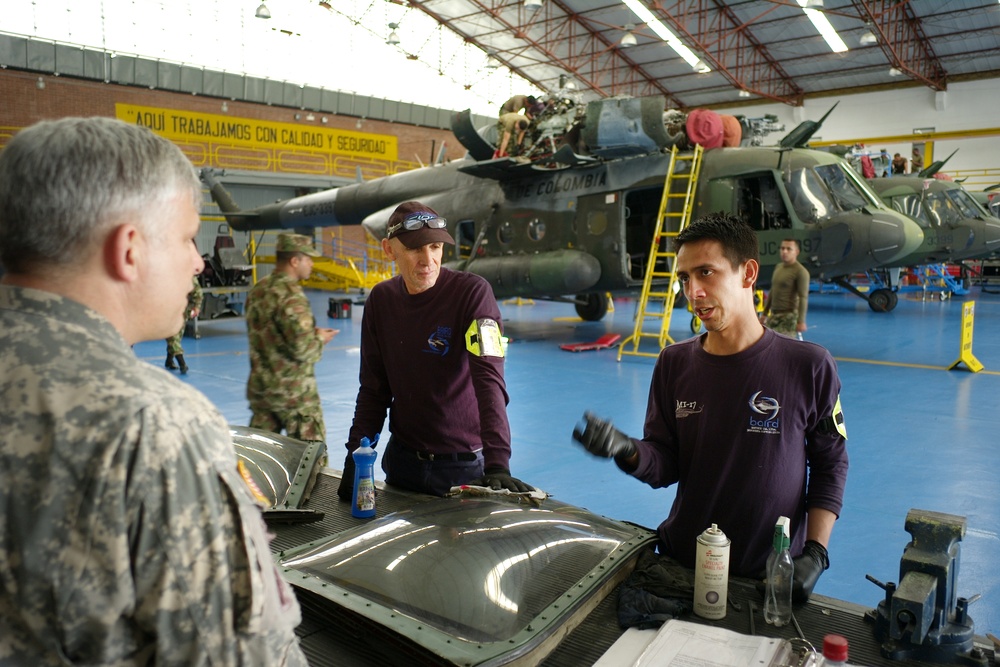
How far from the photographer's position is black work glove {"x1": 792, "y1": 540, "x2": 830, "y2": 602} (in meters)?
1.97

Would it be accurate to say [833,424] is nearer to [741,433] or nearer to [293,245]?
[741,433]

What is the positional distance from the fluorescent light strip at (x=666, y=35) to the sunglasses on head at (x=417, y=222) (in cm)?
2520

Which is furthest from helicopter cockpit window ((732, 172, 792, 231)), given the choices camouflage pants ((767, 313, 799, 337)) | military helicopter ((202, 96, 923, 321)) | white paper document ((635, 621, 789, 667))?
white paper document ((635, 621, 789, 667))

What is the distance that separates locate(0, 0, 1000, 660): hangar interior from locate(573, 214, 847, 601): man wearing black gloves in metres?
1.69

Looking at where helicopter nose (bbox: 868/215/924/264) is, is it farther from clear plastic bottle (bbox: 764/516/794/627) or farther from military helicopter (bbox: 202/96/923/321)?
clear plastic bottle (bbox: 764/516/794/627)

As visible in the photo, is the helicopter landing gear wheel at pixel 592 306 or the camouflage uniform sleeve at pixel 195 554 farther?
the helicopter landing gear wheel at pixel 592 306

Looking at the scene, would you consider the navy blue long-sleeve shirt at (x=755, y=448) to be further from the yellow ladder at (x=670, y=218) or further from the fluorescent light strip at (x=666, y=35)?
the fluorescent light strip at (x=666, y=35)

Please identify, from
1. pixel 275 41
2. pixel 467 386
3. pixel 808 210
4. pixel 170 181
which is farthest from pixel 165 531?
pixel 275 41

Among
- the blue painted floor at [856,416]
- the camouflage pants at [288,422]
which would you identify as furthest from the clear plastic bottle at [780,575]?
the camouflage pants at [288,422]

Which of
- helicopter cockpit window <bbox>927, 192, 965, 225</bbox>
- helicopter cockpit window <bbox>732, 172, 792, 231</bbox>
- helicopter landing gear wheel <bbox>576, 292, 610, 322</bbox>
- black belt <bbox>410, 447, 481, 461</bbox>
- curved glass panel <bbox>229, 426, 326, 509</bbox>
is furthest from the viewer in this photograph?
helicopter landing gear wheel <bbox>576, 292, 610, 322</bbox>

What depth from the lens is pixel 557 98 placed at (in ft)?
37.8

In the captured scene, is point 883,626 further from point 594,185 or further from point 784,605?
point 594,185

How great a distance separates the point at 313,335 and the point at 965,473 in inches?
181

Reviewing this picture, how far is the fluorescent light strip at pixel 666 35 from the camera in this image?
26188 millimetres
